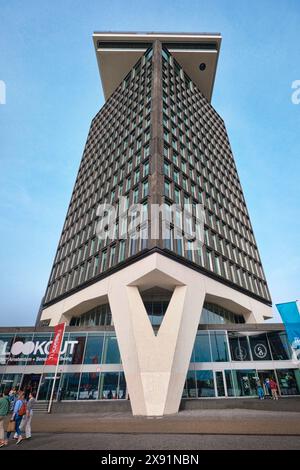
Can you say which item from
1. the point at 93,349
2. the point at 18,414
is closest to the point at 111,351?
the point at 93,349

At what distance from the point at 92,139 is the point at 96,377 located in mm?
46334

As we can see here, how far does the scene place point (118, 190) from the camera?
1395 inches

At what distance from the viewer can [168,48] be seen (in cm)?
5453

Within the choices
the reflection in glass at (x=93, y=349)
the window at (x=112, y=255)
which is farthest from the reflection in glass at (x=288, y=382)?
the window at (x=112, y=255)

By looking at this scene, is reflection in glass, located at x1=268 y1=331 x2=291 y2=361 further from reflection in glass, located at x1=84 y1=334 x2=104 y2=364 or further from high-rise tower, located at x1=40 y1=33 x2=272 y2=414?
reflection in glass, located at x1=84 y1=334 x2=104 y2=364

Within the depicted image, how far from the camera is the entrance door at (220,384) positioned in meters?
25.4

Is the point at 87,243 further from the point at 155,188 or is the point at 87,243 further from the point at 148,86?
the point at 148,86

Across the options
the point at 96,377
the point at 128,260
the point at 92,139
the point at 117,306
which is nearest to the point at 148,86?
the point at 92,139

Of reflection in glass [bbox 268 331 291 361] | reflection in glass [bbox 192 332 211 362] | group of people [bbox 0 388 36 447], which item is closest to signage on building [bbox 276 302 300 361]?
reflection in glass [bbox 192 332 211 362]

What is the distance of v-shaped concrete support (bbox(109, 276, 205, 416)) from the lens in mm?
19438

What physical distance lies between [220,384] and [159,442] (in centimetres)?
1968

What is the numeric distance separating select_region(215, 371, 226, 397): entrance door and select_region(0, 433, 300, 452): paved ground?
1787 centimetres

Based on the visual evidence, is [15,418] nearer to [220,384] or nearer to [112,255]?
[112,255]
